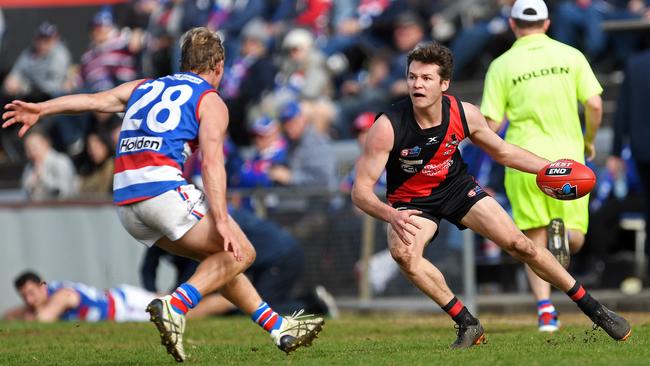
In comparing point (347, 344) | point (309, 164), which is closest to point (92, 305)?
point (309, 164)

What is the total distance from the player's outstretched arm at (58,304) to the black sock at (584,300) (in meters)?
7.29

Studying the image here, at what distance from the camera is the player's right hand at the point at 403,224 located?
8.44 m

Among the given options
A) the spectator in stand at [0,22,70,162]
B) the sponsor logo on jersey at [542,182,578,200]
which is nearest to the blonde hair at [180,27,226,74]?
the sponsor logo on jersey at [542,182,578,200]

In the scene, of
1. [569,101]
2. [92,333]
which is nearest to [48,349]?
[92,333]

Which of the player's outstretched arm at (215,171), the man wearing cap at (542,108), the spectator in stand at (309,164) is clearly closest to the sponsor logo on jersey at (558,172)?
the man wearing cap at (542,108)

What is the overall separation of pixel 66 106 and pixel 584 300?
12.1ft

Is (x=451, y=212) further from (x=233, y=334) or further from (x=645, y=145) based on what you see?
(x=645, y=145)

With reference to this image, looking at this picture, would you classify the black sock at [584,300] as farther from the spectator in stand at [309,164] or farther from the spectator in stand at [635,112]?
the spectator in stand at [309,164]

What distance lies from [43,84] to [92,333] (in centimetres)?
1089

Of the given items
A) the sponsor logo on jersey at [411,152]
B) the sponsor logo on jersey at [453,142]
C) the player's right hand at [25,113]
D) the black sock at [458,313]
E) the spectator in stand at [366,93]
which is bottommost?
the black sock at [458,313]

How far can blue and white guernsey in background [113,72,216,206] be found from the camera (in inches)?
332

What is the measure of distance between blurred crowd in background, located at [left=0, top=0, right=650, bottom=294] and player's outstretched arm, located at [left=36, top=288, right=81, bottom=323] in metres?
1.91

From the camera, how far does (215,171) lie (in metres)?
8.25

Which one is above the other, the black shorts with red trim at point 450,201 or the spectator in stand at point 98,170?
the black shorts with red trim at point 450,201
